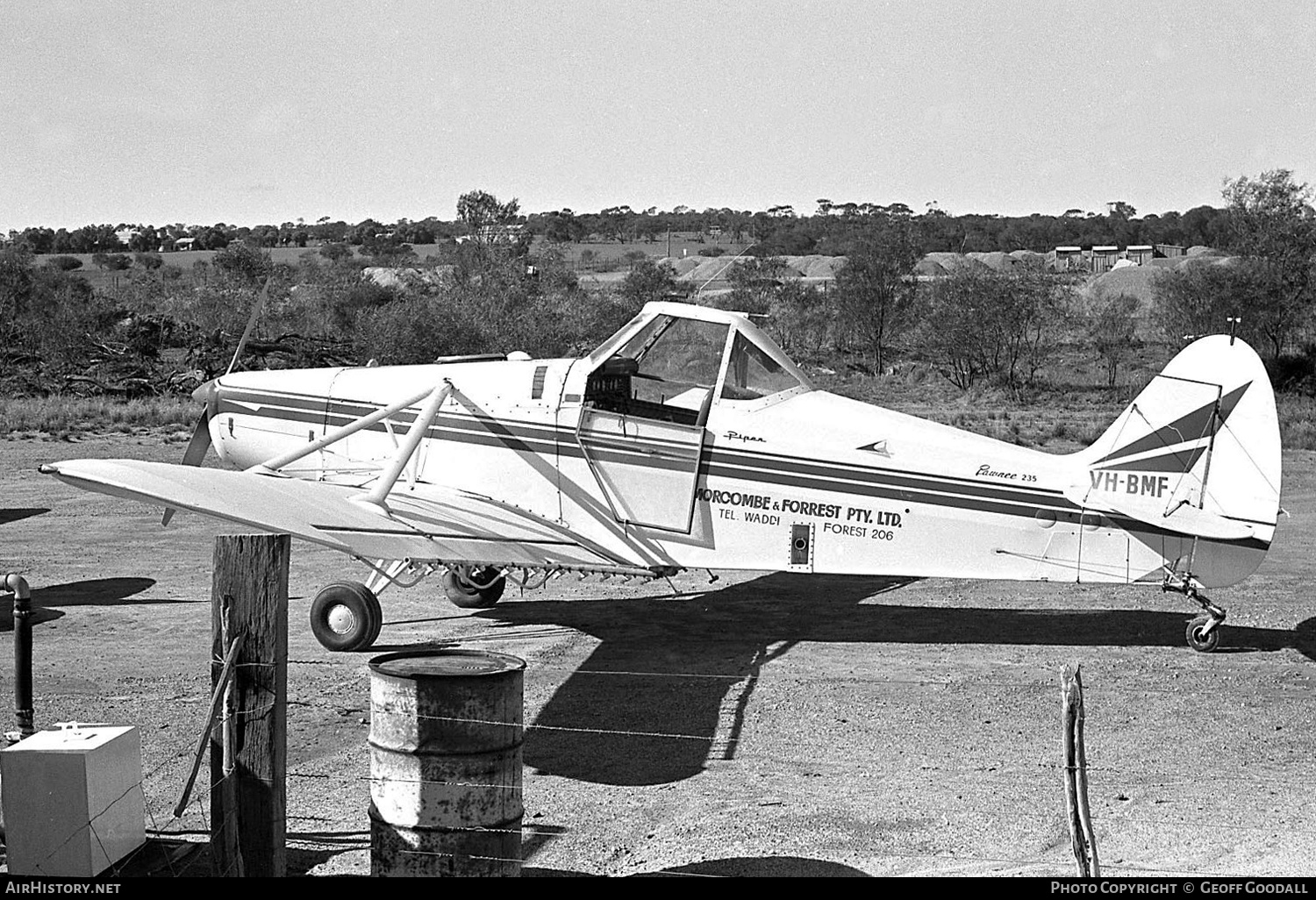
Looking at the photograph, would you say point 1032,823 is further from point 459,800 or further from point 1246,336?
point 1246,336

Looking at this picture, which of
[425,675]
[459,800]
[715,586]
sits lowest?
[715,586]

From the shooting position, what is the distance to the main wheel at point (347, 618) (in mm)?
10438

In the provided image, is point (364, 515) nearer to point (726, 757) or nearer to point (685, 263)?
point (726, 757)

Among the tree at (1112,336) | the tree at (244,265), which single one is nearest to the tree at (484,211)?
the tree at (244,265)

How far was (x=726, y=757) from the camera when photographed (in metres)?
8.02

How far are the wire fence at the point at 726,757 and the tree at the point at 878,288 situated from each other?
4862 centimetres

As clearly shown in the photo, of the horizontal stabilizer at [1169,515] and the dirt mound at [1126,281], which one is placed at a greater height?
the dirt mound at [1126,281]

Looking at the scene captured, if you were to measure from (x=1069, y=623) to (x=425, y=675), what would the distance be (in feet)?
26.9

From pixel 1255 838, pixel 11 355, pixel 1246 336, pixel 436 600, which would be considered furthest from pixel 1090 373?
pixel 1255 838

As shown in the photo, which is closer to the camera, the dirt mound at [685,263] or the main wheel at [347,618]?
the main wheel at [347,618]

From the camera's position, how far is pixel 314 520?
31.6 ft

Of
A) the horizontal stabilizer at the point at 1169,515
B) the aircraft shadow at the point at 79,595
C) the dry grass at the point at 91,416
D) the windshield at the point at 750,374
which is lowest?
the aircraft shadow at the point at 79,595

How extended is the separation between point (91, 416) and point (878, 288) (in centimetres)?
3604

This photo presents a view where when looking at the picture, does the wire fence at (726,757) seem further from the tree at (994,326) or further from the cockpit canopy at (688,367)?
the tree at (994,326)
